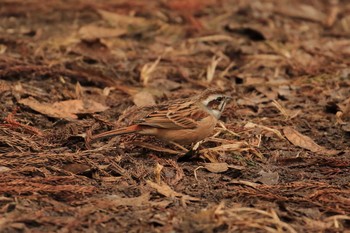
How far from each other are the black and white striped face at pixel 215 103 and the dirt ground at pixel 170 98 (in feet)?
0.91

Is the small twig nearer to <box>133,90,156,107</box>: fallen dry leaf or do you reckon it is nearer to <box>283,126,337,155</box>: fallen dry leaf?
<box>133,90,156,107</box>: fallen dry leaf

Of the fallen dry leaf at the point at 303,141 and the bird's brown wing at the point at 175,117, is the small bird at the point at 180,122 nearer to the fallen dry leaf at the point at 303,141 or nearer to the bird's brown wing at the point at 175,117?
the bird's brown wing at the point at 175,117

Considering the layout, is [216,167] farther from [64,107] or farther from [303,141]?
[64,107]

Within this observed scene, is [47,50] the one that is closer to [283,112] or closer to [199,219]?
[283,112]

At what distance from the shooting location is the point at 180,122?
6.35 meters

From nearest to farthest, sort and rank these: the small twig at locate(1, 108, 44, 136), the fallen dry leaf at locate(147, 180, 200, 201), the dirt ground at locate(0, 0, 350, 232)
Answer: the dirt ground at locate(0, 0, 350, 232) → the fallen dry leaf at locate(147, 180, 200, 201) → the small twig at locate(1, 108, 44, 136)

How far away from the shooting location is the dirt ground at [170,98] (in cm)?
505

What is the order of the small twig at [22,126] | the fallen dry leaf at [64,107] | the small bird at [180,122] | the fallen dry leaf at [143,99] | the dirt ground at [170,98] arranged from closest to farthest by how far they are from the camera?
the dirt ground at [170,98] → the small bird at [180,122] → the small twig at [22,126] → the fallen dry leaf at [64,107] → the fallen dry leaf at [143,99]

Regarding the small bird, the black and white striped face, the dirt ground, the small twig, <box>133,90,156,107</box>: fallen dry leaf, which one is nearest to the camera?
the dirt ground

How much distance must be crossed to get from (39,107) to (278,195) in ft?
9.35

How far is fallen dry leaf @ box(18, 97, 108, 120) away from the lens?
22.6 ft

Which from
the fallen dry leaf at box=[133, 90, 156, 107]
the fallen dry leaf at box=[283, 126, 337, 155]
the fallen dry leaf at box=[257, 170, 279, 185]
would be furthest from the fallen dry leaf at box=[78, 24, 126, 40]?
the fallen dry leaf at box=[257, 170, 279, 185]

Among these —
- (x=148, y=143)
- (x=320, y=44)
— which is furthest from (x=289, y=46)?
(x=148, y=143)

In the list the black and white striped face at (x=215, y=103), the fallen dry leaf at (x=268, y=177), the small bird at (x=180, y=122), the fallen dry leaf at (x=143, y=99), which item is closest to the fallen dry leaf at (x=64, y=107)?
the fallen dry leaf at (x=143, y=99)
